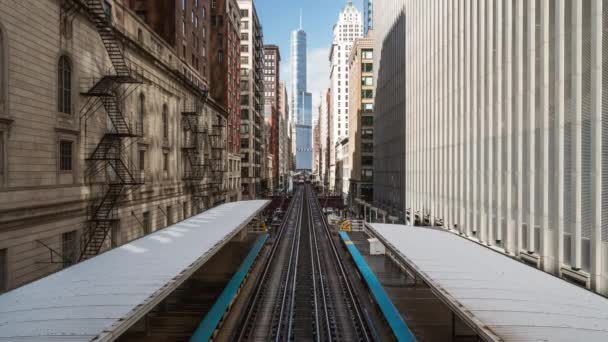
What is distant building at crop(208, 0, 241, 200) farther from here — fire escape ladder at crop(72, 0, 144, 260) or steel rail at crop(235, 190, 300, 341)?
fire escape ladder at crop(72, 0, 144, 260)

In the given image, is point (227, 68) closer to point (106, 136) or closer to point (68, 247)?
point (106, 136)

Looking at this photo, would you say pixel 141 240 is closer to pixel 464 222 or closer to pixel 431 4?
pixel 464 222

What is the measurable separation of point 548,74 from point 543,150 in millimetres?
3706

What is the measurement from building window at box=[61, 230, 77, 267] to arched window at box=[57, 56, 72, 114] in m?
6.80

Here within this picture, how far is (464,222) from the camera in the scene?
29.3 m

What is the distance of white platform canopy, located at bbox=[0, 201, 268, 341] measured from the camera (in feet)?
30.3

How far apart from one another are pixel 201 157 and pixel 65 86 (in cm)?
2752

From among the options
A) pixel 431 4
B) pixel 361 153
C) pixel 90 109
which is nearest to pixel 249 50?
pixel 361 153

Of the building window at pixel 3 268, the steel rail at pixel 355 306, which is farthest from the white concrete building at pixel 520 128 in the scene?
the building window at pixel 3 268

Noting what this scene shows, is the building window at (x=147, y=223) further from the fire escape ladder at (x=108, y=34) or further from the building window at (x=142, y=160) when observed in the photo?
the fire escape ladder at (x=108, y=34)

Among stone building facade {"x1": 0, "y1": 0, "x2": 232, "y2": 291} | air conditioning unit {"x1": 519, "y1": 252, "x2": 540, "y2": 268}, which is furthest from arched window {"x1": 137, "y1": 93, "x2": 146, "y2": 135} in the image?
air conditioning unit {"x1": 519, "y1": 252, "x2": 540, "y2": 268}

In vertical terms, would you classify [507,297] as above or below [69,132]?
below

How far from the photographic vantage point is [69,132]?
21.4 m

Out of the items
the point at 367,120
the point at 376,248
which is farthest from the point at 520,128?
the point at 367,120
